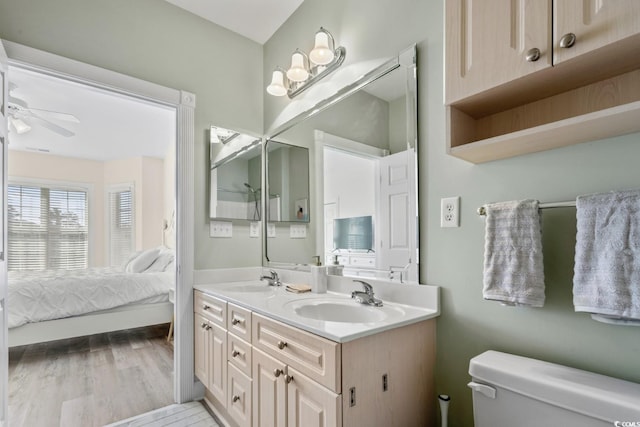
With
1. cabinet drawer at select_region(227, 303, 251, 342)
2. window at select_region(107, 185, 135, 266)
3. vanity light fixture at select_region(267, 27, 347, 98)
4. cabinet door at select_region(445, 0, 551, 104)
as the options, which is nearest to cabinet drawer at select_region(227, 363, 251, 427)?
cabinet drawer at select_region(227, 303, 251, 342)

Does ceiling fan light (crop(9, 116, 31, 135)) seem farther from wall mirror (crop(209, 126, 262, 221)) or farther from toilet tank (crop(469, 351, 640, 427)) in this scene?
toilet tank (crop(469, 351, 640, 427))

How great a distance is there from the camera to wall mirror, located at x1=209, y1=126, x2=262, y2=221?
238 cm

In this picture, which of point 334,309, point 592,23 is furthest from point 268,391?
point 592,23

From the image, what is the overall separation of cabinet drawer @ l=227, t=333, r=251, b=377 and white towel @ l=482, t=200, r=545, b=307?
1.11 meters

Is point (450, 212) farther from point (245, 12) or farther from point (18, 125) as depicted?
point (18, 125)

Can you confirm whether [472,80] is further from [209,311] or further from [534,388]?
[209,311]

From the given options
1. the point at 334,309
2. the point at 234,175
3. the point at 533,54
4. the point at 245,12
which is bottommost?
the point at 334,309

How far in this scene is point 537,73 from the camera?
897 millimetres

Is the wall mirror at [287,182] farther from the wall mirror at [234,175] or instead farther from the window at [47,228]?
the window at [47,228]

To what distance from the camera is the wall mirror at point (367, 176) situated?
1498 millimetres

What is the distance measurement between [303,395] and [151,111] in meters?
3.50

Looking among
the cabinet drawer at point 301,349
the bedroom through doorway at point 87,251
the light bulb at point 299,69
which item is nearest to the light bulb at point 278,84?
the light bulb at point 299,69

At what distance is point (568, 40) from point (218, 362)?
2089 mm

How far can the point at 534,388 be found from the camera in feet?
3.03
